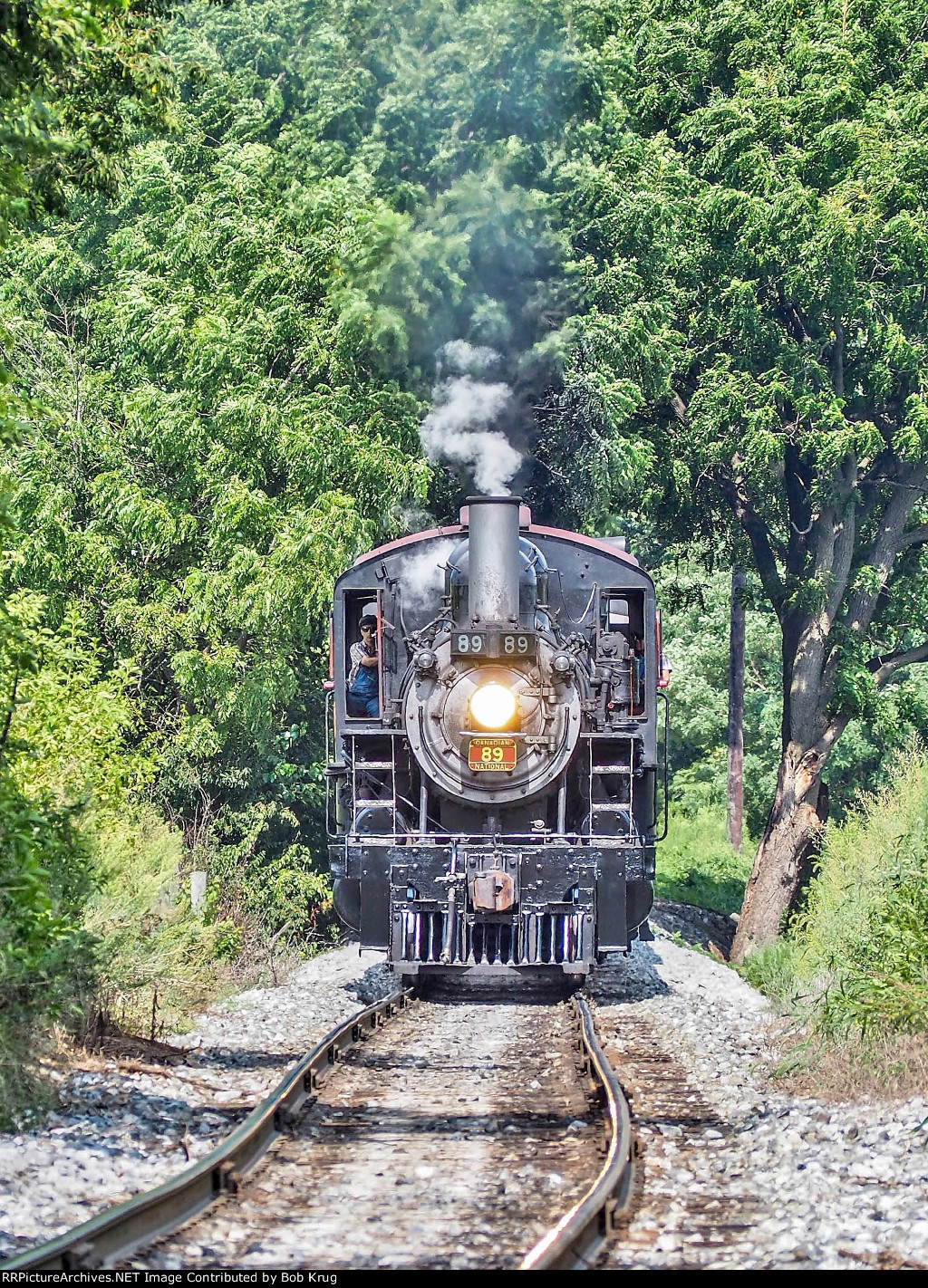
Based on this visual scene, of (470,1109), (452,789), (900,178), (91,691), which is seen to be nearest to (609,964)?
(452,789)

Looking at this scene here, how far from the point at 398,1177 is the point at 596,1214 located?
1.22 meters

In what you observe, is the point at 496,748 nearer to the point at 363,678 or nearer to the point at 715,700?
the point at 363,678

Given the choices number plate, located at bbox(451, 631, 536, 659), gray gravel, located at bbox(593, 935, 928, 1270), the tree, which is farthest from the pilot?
the tree

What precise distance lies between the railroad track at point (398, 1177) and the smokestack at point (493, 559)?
3.75m

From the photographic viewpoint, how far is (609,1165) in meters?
6.36

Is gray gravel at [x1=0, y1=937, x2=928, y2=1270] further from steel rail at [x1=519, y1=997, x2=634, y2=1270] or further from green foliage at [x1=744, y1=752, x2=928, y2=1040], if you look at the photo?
green foliage at [x1=744, y1=752, x2=928, y2=1040]

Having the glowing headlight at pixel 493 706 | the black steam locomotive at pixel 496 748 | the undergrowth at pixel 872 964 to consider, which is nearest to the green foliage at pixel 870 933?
the undergrowth at pixel 872 964

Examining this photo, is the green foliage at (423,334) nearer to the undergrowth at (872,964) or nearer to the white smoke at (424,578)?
the white smoke at (424,578)

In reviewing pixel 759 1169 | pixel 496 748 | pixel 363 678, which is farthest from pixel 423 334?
pixel 759 1169

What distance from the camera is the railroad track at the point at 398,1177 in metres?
5.34

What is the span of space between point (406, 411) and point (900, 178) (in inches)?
307

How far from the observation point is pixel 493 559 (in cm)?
1233

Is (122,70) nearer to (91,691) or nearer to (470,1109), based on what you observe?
(91,691)

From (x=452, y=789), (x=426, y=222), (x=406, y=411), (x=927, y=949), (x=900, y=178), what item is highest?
(x=900, y=178)
